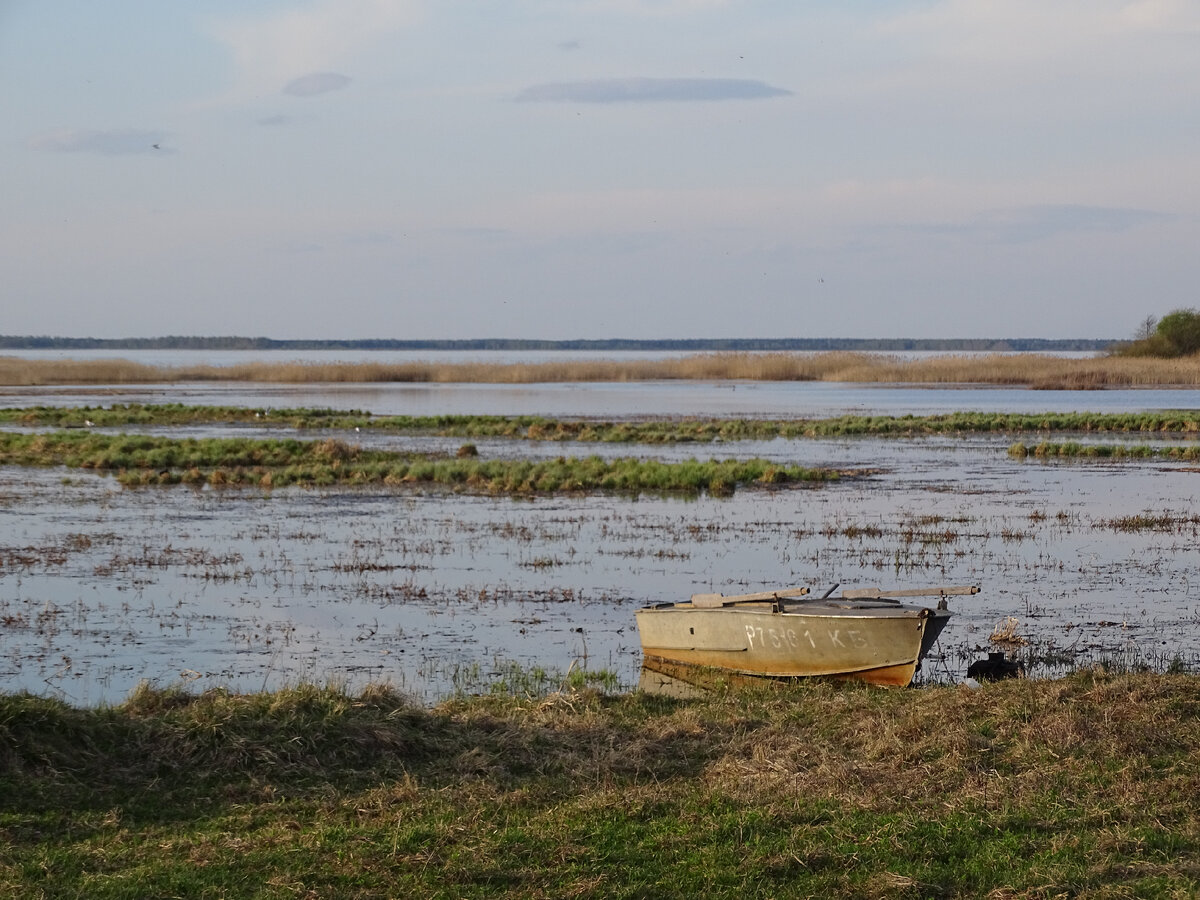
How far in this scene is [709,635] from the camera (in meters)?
12.9

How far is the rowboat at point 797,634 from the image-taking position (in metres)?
11.9

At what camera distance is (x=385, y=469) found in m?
32.9

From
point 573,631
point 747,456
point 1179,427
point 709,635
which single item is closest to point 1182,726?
point 709,635

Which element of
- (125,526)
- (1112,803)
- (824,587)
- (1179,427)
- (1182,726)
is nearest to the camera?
(1112,803)

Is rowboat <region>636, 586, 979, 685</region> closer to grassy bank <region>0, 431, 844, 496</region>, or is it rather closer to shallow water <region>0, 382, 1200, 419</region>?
grassy bank <region>0, 431, 844, 496</region>

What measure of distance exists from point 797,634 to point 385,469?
2202 centimetres

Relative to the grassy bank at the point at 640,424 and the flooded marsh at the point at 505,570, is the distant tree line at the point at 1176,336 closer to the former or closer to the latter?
the grassy bank at the point at 640,424

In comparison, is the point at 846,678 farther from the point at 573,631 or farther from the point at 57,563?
the point at 57,563

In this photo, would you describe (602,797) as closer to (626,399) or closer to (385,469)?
(385,469)

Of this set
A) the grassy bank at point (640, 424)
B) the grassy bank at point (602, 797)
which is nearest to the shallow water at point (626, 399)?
the grassy bank at point (640, 424)

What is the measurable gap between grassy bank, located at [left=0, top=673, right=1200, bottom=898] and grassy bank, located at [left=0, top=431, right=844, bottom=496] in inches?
813

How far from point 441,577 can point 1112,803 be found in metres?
12.3

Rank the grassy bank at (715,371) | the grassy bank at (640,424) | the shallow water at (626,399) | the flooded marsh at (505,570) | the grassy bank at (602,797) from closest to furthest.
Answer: the grassy bank at (602,797), the flooded marsh at (505,570), the grassy bank at (640,424), the shallow water at (626,399), the grassy bank at (715,371)

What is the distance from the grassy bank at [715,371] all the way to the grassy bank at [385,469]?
59.9 meters
